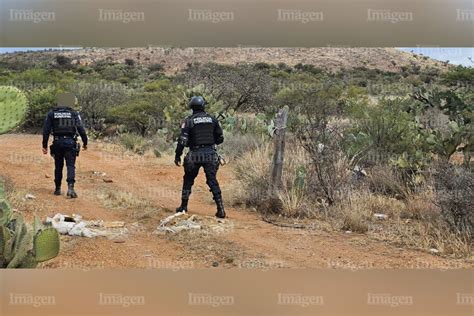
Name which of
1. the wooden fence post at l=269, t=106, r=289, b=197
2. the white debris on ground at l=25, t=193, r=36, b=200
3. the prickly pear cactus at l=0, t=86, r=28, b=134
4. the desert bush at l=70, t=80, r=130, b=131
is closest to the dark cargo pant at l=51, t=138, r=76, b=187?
the white debris on ground at l=25, t=193, r=36, b=200

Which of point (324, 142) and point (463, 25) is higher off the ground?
point (463, 25)

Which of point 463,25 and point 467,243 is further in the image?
point 467,243

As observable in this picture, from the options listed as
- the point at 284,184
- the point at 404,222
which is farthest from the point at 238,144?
the point at 404,222

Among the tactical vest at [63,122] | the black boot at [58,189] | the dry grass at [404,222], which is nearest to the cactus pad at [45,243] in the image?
the dry grass at [404,222]

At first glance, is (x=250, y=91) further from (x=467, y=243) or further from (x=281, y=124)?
(x=467, y=243)

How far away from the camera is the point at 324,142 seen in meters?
7.93

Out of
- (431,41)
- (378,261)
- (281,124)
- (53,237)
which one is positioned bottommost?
(378,261)

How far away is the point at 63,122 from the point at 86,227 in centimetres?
222

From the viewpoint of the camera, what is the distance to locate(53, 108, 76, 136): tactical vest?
25.9ft

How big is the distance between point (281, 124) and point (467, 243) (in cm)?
299

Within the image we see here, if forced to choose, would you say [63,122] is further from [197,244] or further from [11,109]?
[11,109]

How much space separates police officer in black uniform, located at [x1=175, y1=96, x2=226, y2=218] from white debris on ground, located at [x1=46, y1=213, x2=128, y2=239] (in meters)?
1.11

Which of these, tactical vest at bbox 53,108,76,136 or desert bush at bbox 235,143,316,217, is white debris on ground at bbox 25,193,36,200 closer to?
tactical vest at bbox 53,108,76,136

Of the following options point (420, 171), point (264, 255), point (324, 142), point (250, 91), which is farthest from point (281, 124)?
point (250, 91)
